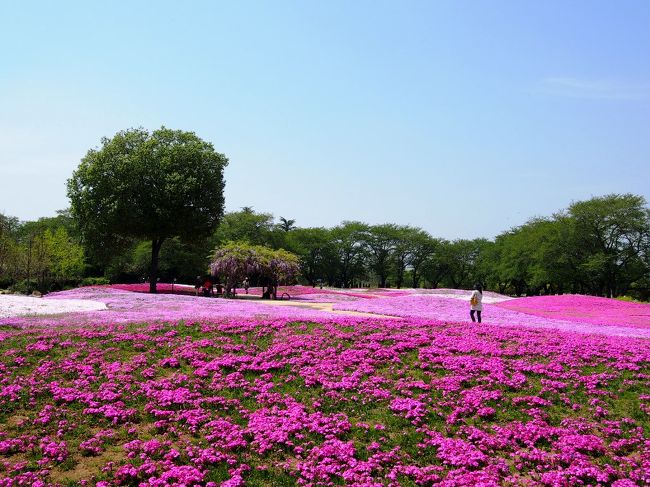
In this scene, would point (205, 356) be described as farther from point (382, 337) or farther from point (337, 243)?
point (337, 243)

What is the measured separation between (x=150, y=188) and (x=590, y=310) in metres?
38.4

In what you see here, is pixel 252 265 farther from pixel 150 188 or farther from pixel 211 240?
pixel 211 240

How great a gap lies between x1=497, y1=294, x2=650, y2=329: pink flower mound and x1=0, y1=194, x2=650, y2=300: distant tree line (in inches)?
919

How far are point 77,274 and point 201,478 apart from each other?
63493 millimetres

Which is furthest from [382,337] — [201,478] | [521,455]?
[201,478]

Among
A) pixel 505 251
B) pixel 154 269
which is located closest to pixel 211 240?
pixel 154 269

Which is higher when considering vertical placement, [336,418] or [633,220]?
[633,220]

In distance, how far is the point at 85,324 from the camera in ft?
62.7

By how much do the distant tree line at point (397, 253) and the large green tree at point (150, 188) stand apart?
3884 mm

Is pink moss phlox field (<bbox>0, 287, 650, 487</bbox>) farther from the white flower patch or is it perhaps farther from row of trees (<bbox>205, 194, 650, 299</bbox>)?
row of trees (<bbox>205, 194, 650, 299</bbox>)

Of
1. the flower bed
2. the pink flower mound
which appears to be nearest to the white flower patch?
the flower bed

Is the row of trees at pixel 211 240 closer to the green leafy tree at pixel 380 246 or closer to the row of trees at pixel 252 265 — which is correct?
the green leafy tree at pixel 380 246

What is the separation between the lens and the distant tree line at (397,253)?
56.8 metres

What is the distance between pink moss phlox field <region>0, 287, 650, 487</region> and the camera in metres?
8.91
